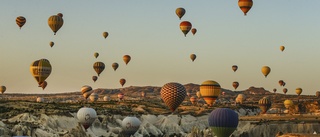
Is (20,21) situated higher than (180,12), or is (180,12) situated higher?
(180,12)

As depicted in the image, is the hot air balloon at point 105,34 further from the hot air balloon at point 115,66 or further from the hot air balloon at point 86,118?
the hot air balloon at point 86,118

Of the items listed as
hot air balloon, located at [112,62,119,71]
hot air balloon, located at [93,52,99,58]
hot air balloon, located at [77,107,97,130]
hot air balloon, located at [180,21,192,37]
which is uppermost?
hot air balloon, located at [180,21,192,37]

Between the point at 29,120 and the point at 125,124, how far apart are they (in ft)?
60.3

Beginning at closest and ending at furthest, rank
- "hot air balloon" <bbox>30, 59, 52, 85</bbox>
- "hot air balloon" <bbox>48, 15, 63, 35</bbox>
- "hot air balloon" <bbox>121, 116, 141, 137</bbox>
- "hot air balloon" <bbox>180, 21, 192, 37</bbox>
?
1. "hot air balloon" <bbox>30, 59, 52, 85</bbox>
2. "hot air balloon" <bbox>121, 116, 141, 137</bbox>
3. "hot air balloon" <bbox>48, 15, 63, 35</bbox>
4. "hot air balloon" <bbox>180, 21, 192, 37</bbox>

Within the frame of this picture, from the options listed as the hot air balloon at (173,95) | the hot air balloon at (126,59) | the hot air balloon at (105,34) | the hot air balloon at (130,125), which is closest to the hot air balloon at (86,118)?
the hot air balloon at (130,125)

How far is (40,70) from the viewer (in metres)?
93.1

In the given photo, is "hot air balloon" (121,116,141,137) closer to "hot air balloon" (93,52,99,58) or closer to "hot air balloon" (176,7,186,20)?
"hot air balloon" (176,7,186,20)

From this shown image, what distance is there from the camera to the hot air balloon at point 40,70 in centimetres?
9325

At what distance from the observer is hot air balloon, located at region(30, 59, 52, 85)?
93.2m

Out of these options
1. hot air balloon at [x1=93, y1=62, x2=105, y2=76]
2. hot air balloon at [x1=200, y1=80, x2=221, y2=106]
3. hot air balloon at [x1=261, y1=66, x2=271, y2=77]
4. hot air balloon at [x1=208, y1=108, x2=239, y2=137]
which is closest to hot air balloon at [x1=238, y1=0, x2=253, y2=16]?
hot air balloon at [x1=200, y1=80, x2=221, y2=106]

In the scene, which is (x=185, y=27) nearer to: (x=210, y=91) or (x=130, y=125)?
(x=210, y=91)

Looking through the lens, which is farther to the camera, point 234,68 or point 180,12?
point 234,68

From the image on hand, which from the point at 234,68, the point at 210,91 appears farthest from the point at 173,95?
the point at 234,68

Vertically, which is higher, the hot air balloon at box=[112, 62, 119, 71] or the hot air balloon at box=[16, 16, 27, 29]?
the hot air balloon at box=[16, 16, 27, 29]
